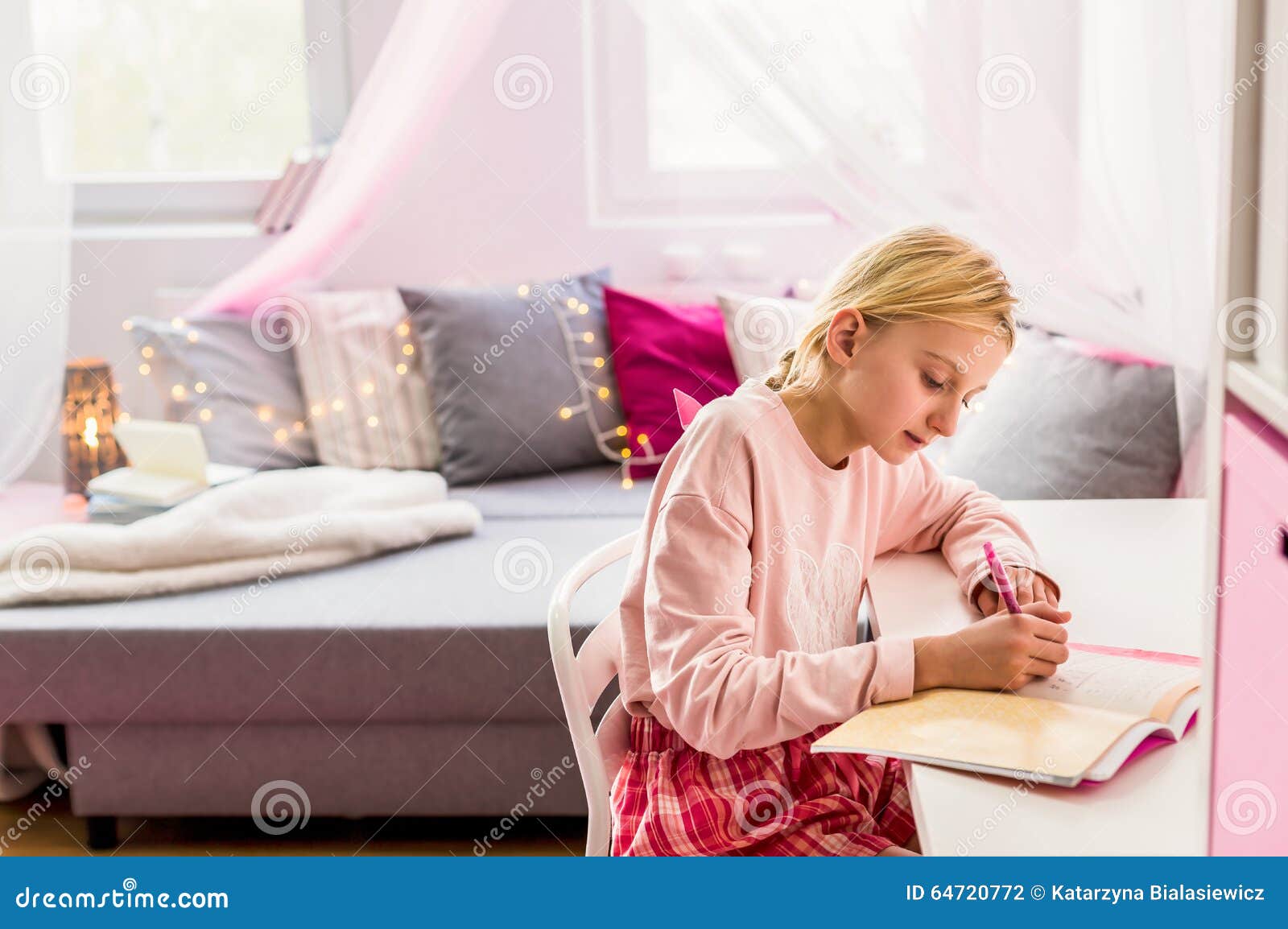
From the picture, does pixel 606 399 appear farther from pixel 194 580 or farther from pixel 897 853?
pixel 897 853

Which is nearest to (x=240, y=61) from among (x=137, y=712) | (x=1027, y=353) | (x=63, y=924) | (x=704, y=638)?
(x=137, y=712)

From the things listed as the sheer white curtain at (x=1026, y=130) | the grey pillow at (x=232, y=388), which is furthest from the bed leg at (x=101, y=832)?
the sheer white curtain at (x=1026, y=130)

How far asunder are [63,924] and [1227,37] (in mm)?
727

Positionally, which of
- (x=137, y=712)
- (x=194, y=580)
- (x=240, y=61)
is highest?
(x=240, y=61)

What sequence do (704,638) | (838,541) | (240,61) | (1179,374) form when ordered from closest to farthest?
1. (704,638)
2. (838,541)
3. (1179,374)
4. (240,61)

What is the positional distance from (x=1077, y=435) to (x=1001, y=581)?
100 cm

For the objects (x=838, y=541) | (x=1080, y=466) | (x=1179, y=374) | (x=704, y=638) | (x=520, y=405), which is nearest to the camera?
(x=704, y=638)

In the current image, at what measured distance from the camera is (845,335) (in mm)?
1188

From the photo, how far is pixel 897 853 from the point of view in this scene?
106 centimetres

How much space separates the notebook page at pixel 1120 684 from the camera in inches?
36.4

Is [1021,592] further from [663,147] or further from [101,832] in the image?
[663,147]

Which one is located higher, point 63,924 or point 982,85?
point 982,85

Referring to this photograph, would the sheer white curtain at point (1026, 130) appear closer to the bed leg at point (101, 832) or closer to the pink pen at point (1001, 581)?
the pink pen at point (1001, 581)

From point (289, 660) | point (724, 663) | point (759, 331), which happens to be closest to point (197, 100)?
point (759, 331)
